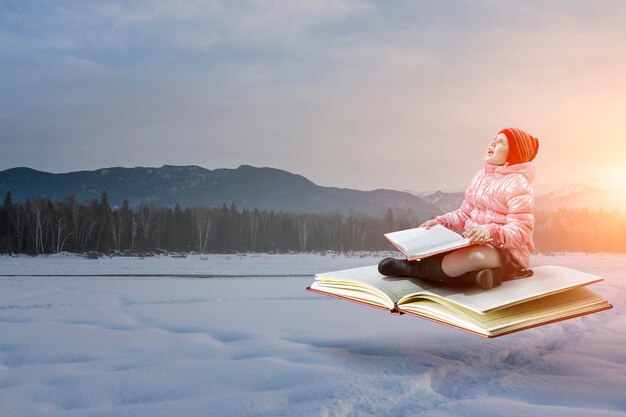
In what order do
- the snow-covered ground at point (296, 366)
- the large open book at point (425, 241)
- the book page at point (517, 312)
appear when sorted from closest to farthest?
1. the snow-covered ground at point (296, 366)
2. the book page at point (517, 312)
3. the large open book at point (425, 241)

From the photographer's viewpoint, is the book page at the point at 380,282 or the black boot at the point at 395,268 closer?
the book page at the point at 380,282

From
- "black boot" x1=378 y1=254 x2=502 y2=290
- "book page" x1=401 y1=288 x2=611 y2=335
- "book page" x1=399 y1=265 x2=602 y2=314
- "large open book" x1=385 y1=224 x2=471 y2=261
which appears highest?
"large open book" x1=385 y1=224 x2=471 y2=261

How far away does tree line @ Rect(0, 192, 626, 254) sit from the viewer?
40.3 m

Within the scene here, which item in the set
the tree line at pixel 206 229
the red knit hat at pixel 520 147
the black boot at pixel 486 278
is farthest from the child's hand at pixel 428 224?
the tree line at pixel 206 229

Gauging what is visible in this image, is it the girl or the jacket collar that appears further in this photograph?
the jacket collar

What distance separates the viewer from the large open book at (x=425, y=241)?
8.37ft

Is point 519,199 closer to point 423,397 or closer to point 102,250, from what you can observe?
point 423,397

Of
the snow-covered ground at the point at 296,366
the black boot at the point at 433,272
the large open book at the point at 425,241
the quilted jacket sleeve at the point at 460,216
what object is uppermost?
the quilted jacket sleeve at the point at 460,216

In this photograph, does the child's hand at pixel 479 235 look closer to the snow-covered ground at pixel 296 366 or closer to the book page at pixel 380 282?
the book page at pixel 380 282

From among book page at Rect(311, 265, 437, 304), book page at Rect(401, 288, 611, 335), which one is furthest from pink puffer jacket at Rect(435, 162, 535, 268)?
book page at Rect(311, 265, 437, 304)

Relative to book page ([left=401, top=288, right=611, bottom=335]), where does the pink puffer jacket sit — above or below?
above

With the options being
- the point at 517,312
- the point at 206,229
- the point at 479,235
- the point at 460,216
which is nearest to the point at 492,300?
the point at 517,312

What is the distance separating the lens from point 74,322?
3.84 meters

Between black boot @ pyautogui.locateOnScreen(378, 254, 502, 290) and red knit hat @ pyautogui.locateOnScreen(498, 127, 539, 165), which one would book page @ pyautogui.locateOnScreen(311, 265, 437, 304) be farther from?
red knit hat @ pyautogui.locateOnScreen(498, 127, 539, 165)
